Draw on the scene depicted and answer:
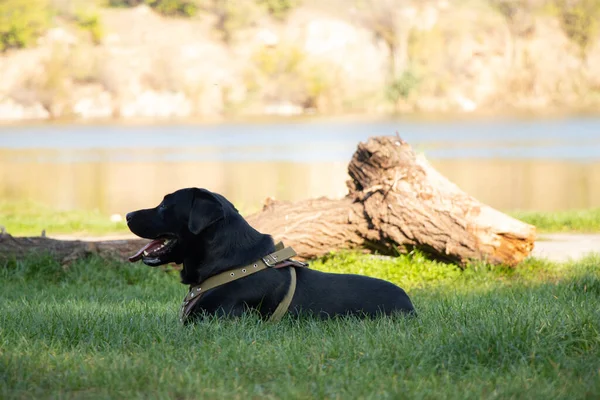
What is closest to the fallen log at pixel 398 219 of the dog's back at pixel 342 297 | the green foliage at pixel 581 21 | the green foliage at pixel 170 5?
the dog's back at pixel 342 297

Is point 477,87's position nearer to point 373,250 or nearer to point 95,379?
point 373,250

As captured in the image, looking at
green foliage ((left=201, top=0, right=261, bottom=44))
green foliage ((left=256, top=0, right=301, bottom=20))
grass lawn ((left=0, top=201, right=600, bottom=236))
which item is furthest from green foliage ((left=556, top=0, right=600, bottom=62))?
grass lawn ((left=0, top=201, right=600, bottom=236))

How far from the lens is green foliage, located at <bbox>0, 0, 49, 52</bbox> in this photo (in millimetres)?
83412

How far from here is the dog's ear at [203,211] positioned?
5.32 metres

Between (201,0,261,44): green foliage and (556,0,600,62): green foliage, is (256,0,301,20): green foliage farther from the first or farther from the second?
(556,0,600,62): green foliage

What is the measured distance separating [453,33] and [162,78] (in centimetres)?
3753

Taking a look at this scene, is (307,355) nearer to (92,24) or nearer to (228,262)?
A: (228,262)

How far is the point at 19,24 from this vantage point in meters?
84.3

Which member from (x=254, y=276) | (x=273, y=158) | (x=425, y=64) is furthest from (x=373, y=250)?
(x=425, y=64)

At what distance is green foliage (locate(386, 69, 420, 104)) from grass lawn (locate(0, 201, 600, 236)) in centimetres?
7334

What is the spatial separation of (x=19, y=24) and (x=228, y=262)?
8593 cm

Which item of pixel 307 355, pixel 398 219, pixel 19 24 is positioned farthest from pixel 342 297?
pixel 19 24

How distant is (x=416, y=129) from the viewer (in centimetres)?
5472

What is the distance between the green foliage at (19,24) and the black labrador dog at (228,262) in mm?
83990
